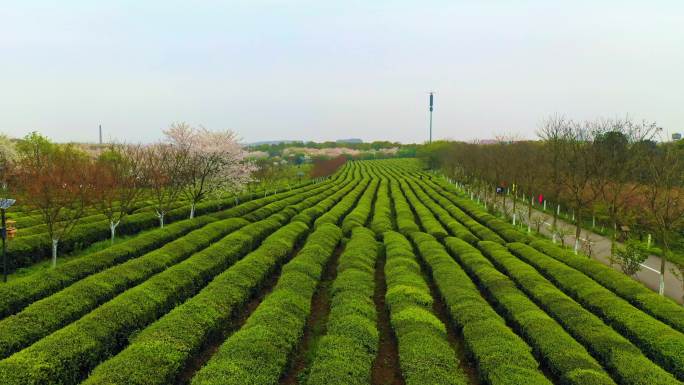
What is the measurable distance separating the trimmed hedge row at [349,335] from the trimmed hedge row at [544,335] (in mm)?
4850

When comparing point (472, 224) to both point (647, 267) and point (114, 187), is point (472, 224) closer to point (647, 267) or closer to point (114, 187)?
point (647, 267)

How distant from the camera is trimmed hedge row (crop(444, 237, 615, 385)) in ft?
34.3

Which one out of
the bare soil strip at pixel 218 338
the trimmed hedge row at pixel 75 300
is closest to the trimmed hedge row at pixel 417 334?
the bare soil strip at pixel 218 338

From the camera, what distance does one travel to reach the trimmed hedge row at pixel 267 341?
9688 millimetres

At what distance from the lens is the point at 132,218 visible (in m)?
29.6

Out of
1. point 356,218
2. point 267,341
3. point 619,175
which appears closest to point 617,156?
point 619,175

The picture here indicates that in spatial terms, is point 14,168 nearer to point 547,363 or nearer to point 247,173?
point 247,173

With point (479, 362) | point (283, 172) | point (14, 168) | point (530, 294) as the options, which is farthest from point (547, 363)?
point (283, 172)

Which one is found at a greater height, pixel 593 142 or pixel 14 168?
pixel 593 142

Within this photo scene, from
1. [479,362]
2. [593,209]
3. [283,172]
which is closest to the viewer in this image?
[479,362]

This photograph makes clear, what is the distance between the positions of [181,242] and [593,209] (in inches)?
1382

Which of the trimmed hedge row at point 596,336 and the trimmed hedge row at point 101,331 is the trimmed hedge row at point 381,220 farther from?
the trimmed hedge row at point 101,331

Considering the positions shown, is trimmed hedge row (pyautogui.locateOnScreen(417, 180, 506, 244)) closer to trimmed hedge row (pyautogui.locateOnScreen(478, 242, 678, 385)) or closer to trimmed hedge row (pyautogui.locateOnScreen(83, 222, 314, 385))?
trimmed hedge row (pyautogui.locateOnScreen(478, 242, 678, 385))

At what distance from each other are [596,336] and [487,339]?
11.7 ft
